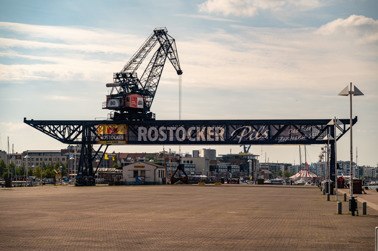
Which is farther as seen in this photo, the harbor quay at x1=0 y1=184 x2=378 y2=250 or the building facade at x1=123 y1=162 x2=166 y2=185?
the building facade at x1=123 y1=162 x2=166 y2=185

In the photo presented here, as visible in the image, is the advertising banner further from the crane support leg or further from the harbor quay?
the harbor quay

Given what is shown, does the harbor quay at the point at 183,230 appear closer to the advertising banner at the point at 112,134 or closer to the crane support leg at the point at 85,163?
the crane support leg at the point at 85,163

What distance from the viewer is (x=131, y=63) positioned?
126875mm

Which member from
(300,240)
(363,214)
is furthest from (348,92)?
(300,240)

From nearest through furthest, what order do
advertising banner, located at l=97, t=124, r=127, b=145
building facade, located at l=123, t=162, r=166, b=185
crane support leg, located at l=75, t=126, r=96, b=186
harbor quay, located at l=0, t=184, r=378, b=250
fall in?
1. harbor quay, located at l=0, t=184, r=378, b=250
2. crane support leg, located at l=75, t=126, r=96, b=186
3. advertising banner, located at l=97, t=124, r=127, b=145
4. building facade, located at l=123, t=162, r=166, b=185

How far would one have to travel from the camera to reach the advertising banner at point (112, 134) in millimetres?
110875

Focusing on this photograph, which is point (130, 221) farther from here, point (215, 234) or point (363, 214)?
point (363, 214)

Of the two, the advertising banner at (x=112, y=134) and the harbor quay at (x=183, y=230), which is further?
the advertising banner at (x=112, y=134)

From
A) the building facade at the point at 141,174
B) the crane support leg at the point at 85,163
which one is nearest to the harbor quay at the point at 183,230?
the crane support leg at the point at 85,163

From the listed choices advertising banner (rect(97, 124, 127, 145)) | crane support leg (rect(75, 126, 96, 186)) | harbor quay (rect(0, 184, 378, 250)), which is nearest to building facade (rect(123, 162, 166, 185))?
advertising banner (rect(97, 124, 127, 145))

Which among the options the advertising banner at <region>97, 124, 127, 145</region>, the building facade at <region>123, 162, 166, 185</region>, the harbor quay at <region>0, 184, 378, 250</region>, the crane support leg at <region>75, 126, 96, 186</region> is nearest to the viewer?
the harbor quay at <region>0, 184, 378, 250</region>

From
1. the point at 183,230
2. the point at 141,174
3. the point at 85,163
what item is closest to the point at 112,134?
the point at 85,163

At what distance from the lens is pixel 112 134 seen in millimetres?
111625

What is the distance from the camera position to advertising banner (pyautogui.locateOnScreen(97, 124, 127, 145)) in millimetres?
110875
